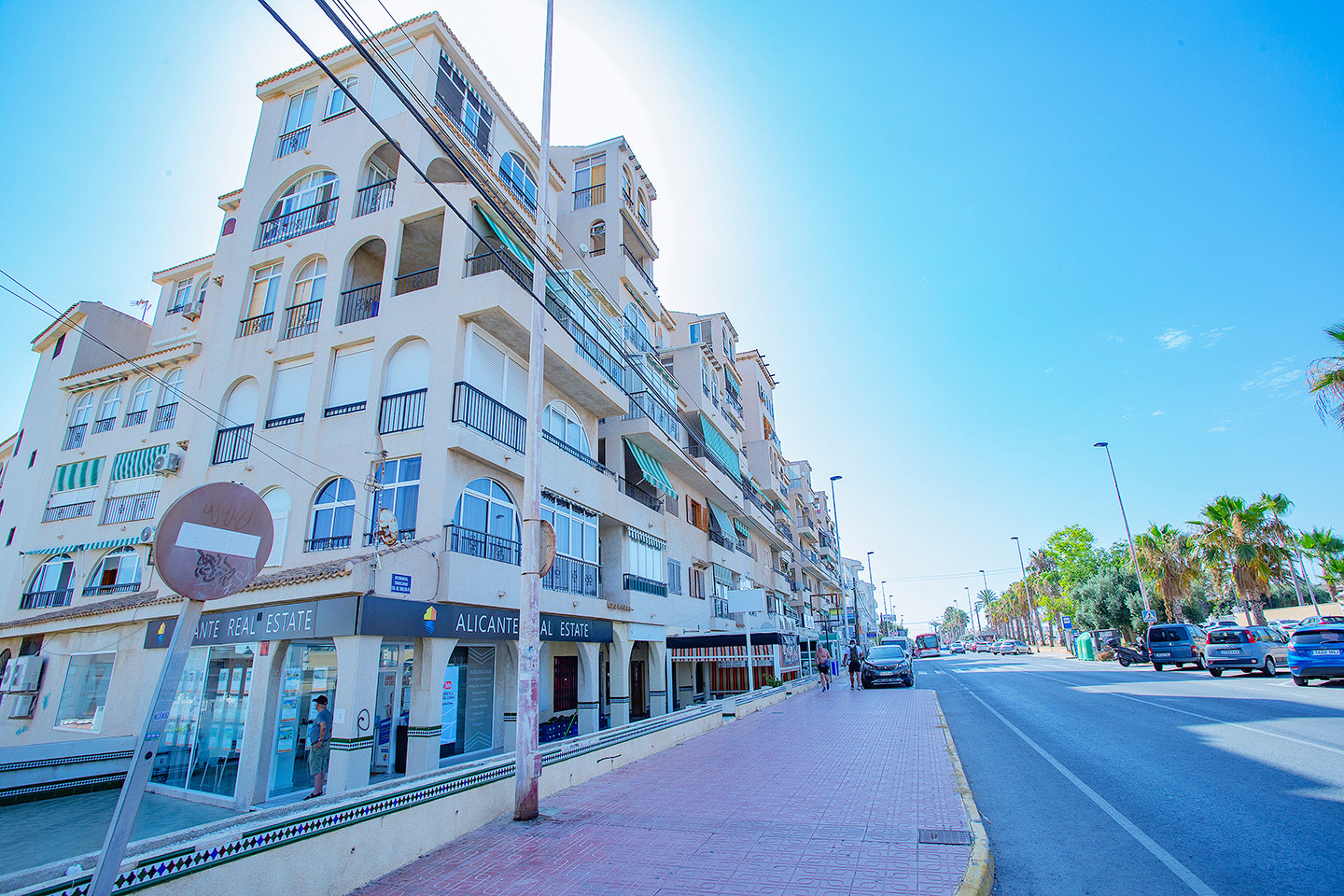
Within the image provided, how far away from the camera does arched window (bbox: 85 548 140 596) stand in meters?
19.6

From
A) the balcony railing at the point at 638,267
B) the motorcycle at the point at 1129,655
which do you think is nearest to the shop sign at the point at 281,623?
the balcony railing at the point at 638,267

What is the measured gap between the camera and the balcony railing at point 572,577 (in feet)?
51.0

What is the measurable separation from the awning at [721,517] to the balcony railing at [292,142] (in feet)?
70.5

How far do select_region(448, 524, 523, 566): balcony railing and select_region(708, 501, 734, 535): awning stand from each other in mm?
17170

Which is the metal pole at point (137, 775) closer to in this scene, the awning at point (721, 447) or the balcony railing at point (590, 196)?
the awning at point (721, 447)

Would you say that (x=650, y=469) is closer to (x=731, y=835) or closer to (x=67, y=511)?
(x=731, y=835)

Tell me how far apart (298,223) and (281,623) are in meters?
11.9

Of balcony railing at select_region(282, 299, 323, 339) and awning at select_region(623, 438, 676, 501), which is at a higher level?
balcony railing at select_region(282, 299, 323, 339)

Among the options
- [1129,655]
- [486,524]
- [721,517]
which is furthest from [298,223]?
[1129,655]

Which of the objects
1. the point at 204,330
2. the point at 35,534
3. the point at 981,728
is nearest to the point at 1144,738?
the point at 981,728

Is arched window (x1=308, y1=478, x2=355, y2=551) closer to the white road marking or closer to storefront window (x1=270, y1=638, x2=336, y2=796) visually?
storefront window (x1=270, y1=638, x2=336, y2=796)

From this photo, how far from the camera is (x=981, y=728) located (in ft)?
47.6

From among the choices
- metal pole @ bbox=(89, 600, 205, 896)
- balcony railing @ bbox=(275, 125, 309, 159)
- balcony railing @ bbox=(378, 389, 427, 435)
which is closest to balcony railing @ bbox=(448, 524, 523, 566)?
balcony railing @ bbox=(378, 389, 427, 435)

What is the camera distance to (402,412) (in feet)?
45.0
